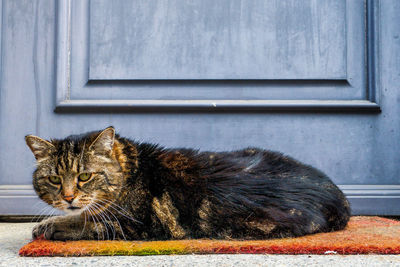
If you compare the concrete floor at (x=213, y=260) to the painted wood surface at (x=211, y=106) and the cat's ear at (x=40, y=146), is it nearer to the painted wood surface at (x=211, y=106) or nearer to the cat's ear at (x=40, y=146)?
the cat's ear at (x=40, y=146)

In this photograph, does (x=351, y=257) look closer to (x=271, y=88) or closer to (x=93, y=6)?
(x=271, y=88)

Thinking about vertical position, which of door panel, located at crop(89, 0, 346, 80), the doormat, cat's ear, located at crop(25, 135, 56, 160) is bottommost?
the doormat

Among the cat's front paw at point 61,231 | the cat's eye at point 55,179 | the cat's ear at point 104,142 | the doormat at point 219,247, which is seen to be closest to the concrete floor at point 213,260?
the doormat at point 219,247

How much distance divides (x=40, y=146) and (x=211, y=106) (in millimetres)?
858

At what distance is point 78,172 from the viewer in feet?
4.70

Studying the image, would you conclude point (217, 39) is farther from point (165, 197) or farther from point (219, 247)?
point (219, 247)

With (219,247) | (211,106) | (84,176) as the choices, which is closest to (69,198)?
(84,176)

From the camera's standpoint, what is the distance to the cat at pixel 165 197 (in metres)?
1.42

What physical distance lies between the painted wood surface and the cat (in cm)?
55

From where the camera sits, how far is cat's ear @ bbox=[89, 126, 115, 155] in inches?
58.1

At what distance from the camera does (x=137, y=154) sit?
62.5 inches

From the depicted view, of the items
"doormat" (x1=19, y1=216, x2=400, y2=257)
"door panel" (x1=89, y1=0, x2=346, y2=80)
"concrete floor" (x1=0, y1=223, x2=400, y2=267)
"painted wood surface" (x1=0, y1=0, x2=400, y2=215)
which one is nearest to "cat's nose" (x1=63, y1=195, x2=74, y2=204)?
"doormat" (x1=19, y1=216, x2=400, y2=257)

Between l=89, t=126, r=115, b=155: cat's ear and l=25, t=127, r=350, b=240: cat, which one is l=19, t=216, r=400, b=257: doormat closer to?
l=25, t=127, r=350, b=240: cat

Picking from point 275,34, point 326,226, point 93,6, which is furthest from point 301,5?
point 326,226
